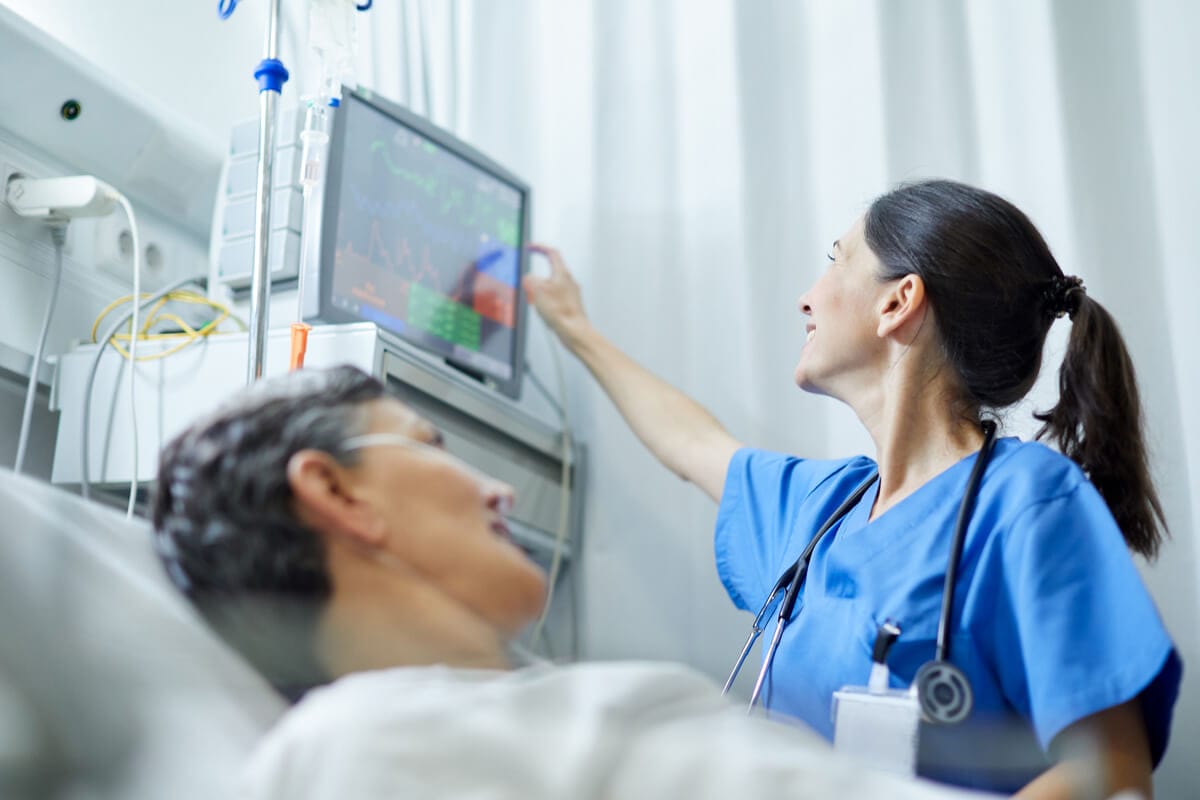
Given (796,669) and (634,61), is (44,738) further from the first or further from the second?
(634,61)

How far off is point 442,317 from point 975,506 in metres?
0.85

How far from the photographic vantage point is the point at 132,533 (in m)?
0.80

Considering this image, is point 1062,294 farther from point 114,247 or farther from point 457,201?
point 114,247

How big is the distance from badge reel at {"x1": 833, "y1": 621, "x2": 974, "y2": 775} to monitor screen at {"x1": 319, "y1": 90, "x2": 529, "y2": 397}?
86 cm

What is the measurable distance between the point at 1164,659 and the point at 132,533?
0.80 meters

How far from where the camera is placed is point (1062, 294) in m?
1.38

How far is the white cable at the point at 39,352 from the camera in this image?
1.49 metres

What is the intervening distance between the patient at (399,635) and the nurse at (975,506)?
1.12 feet

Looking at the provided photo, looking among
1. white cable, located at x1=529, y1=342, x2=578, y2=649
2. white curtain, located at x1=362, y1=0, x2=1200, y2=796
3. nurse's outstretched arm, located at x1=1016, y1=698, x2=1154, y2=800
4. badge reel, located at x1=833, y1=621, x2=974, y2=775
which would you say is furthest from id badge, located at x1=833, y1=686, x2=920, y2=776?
white cable, located at x1=529, y1=342, x2=578, y2=649

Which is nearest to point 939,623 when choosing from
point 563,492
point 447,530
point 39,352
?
point 447,530

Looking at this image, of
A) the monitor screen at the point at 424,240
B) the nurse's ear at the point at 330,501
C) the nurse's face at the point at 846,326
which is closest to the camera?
the nurse's ear at the point at 330,501

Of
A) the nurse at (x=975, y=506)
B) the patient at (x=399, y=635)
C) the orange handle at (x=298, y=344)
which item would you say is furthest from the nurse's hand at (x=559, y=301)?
the patient at (x=399, y=635)

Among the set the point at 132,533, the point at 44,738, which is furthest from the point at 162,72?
the point at 44,738

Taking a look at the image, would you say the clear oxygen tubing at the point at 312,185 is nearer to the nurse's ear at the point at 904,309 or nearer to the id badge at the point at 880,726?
the nurse's ear at the point at 904,309
